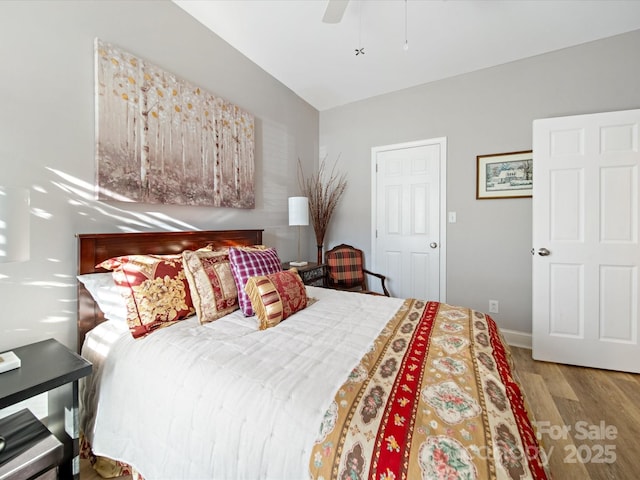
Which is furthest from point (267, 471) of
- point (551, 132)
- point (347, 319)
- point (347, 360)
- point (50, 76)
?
point (551, 132)

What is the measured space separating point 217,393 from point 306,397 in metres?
0.33

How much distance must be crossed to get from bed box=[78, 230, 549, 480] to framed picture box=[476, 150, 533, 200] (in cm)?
177

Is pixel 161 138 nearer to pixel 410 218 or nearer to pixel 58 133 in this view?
pixel 58 133

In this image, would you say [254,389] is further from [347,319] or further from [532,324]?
[532,324]

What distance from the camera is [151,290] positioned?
57.7 inches

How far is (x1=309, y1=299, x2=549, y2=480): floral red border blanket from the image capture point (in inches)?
26.7

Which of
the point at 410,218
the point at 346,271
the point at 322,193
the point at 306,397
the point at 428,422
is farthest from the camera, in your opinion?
the point at 322,193

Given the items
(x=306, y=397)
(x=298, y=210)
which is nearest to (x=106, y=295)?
(x=306, y=397)

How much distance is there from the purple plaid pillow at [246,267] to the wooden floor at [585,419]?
108cm

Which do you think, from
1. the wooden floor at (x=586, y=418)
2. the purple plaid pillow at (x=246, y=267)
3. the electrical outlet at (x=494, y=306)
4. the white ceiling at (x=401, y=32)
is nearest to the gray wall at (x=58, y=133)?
the white ceiling at (x=401, y=32)

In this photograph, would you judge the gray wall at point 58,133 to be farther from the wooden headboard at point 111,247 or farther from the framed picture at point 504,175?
the framed picture at point 504,175

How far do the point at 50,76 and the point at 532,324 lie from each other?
13.1 feet

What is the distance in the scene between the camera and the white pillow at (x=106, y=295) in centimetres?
146

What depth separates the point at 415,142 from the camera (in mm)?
3240
